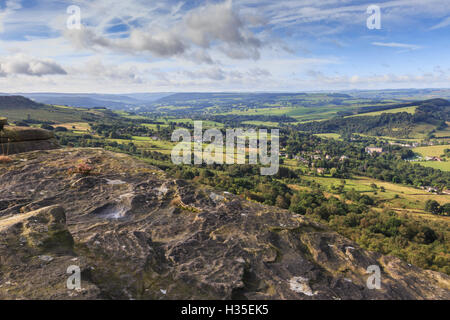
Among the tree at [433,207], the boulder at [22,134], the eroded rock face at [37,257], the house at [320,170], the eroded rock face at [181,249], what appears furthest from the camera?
the house at [320,170]

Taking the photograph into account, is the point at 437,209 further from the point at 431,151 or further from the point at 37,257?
the point at 431,151

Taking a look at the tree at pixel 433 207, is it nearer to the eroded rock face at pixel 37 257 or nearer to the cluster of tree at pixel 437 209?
the cluster of tree at pixel 437 209

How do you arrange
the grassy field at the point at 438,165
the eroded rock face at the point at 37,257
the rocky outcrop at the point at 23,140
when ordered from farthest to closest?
the grassy field at the point at 438,165
the rocky outcrop at the point at 23,140
the eroded rock face at the point at 37,257

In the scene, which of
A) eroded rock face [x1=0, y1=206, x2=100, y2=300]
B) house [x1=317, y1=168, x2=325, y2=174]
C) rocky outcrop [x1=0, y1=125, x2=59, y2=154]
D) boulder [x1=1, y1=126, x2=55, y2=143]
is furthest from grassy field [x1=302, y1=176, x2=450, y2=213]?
eroded rock face [x1=0, y1=206, x2=100, y2=300]

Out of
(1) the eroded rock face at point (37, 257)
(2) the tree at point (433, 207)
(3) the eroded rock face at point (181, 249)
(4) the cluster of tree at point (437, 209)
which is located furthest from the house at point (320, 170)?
(1) the eroded rock face at point (37, 257)

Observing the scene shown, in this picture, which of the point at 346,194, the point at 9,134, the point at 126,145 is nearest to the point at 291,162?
the point at 346,194

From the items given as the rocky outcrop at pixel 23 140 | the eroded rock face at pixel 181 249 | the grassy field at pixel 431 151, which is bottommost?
the grassy field at pixel 431 151

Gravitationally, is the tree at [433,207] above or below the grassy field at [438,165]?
below
